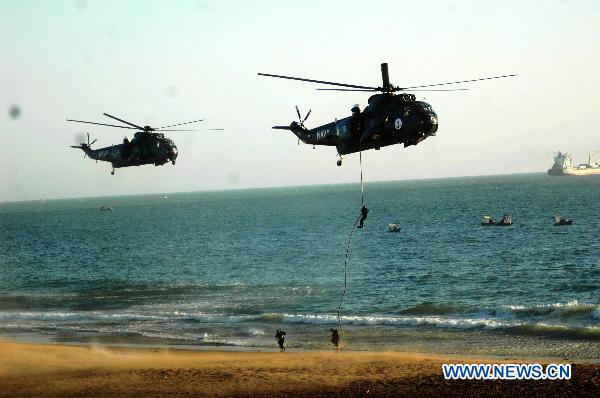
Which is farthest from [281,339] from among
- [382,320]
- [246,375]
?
[382,320]

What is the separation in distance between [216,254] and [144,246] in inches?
974

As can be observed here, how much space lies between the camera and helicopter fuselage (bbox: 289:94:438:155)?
893 inches

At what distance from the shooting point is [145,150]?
3412 cm

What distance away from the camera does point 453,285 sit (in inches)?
2312

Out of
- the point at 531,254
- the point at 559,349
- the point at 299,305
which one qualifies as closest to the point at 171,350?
the point at 299,305

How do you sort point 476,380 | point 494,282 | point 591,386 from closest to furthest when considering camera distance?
point 591,386 → point 476,380 → point 494,282

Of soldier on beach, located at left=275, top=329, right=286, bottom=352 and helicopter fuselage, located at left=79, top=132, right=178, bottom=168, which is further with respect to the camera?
soldier on beach, located at left=275, top=329, right=286, bottom=352

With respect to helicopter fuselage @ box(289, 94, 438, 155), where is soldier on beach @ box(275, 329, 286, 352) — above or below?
below

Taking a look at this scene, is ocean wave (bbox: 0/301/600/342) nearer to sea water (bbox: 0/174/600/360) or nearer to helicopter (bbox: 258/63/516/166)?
sea water (bbox: 0/174/600/360)

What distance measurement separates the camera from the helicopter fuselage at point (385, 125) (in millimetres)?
22672

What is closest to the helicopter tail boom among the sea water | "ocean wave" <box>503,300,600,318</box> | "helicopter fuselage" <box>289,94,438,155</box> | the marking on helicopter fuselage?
"helicopter fuselage" <box>289,94,438,155</box>

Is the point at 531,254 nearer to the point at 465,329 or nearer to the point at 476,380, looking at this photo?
the point at 465,329

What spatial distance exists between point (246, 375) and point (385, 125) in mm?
14968

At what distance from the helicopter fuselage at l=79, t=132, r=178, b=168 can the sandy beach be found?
1175cm
